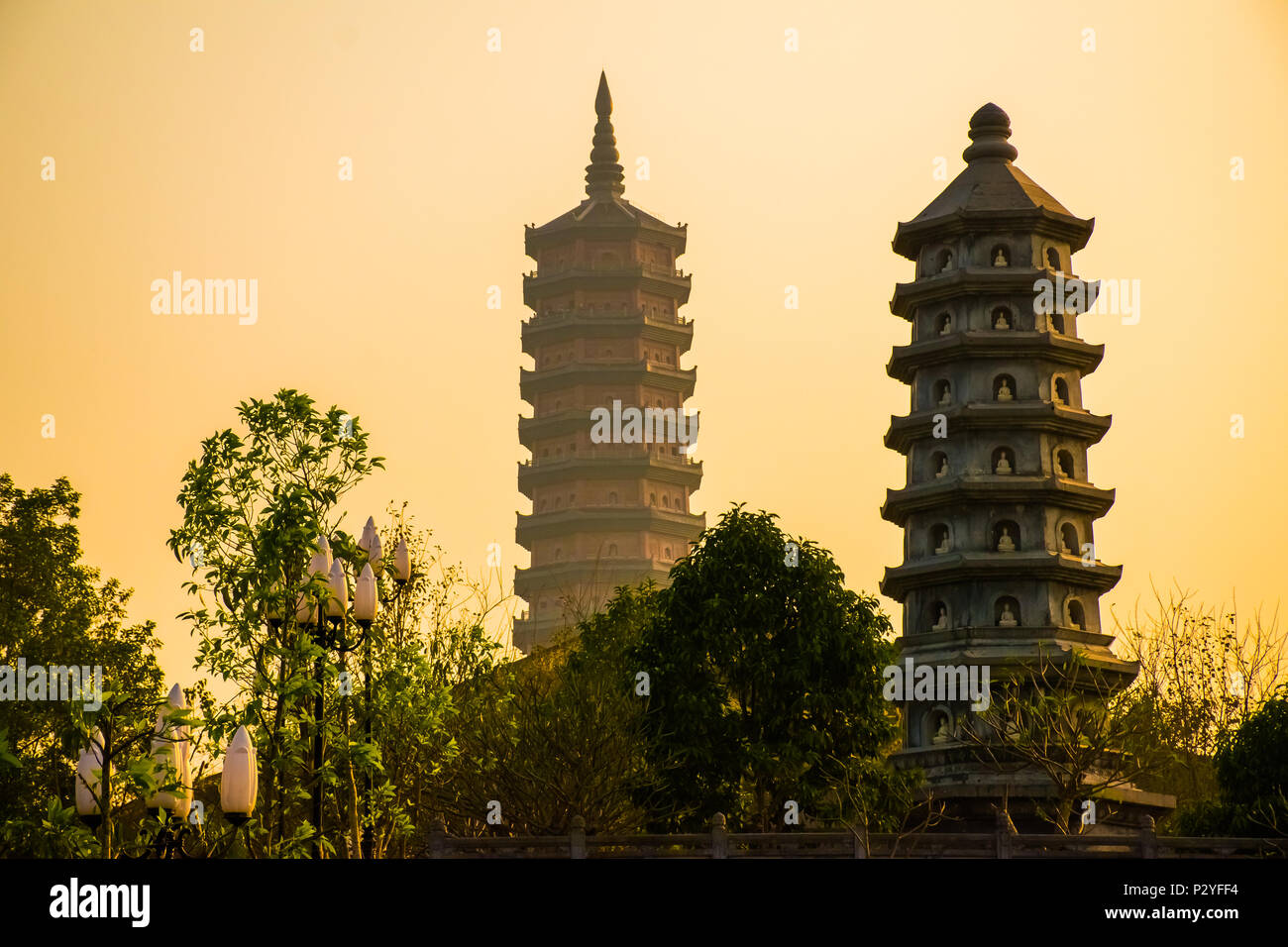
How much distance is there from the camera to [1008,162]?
44.5 metres

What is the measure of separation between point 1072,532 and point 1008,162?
31.3 feet

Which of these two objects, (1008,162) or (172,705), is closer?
(172,705)

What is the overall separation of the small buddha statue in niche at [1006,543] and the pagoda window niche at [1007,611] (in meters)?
1.09

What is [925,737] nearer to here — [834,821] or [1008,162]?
[834,821]

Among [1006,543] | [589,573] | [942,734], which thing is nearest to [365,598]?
[942,734]

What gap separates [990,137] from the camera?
44250 millimetres

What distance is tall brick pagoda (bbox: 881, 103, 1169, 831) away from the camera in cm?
4028

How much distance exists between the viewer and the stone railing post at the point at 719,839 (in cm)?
2848

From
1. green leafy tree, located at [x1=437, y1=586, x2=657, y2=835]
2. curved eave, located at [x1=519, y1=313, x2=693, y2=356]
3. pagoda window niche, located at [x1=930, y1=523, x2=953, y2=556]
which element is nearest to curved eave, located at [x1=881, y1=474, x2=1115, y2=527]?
pagoda window niche, located at [x1=930, y1=523, x2=953, y2=556]

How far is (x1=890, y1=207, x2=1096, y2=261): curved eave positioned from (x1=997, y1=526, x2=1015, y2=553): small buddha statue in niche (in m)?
7.33

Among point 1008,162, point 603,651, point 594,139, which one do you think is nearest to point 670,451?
point 594,139

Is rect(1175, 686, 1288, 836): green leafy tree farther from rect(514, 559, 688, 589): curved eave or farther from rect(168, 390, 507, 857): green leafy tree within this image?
rect(514, 559, 688, 589): curved eave

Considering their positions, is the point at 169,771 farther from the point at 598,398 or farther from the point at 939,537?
the point at 598,398

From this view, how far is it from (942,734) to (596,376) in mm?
39344
